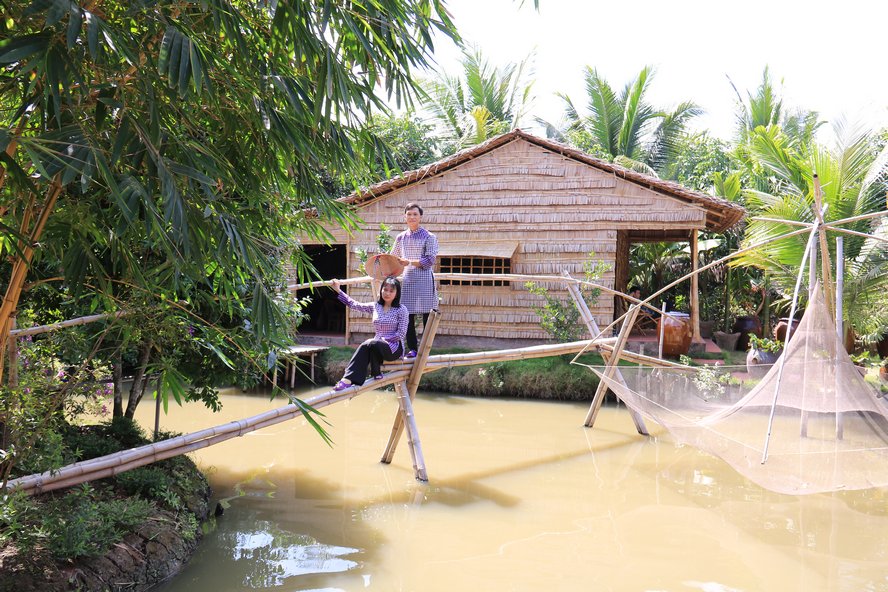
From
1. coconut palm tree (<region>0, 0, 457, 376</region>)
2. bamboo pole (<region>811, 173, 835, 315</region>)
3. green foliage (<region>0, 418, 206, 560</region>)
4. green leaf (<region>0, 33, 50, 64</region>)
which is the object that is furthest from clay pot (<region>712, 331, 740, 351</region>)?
green leaf (<region>0, 33, 50, 64</region>)

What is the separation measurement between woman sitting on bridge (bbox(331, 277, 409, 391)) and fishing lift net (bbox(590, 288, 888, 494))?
6.30ft

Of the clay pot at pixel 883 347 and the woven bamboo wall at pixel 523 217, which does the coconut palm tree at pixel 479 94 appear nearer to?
the woven bamboo wall at pixel 523 217

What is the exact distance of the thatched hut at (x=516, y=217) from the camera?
30.2 feet

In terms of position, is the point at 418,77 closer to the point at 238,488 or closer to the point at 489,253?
the point at 489,253

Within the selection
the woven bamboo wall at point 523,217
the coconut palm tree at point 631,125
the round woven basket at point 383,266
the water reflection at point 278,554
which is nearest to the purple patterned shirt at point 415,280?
the round woven basket at point 383,266

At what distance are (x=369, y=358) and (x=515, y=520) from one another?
4.94ft

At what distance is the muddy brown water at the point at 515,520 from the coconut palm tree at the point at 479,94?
973cm

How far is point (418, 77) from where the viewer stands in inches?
606

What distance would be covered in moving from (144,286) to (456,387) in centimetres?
628

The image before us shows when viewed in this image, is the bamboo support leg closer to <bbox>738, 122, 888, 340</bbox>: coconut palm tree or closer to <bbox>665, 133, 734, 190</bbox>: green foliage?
<bbox>738, 122, 888, 340</bbox>: coconut palm tree

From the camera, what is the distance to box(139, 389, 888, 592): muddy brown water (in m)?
3.90

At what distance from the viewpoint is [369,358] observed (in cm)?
517

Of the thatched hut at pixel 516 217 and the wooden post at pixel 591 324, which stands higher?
the thatched hut at pixel 516 217

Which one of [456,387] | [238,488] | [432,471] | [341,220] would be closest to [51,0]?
[341,220]
